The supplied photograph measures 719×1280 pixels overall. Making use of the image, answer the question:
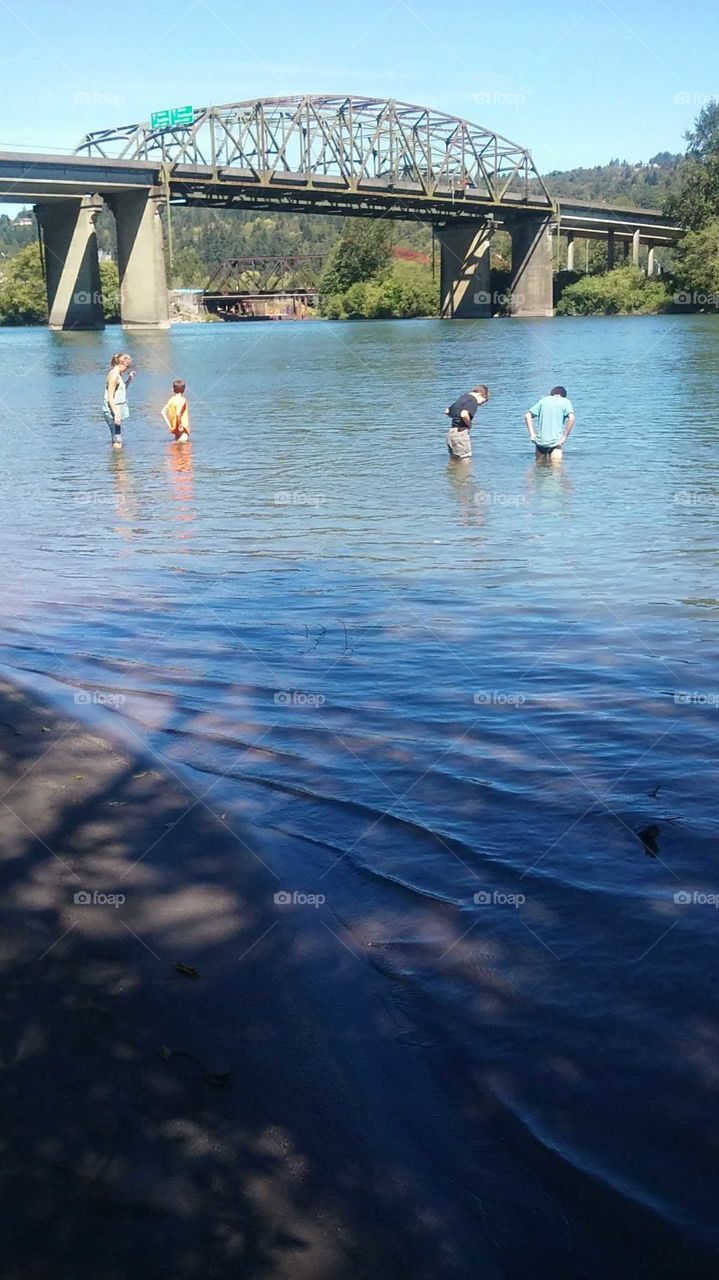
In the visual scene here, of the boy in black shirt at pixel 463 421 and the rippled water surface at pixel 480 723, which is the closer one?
the rippled water surface at pixel 480 723

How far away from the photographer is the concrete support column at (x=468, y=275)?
449 ft

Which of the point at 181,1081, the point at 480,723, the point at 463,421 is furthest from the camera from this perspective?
the point at 463,421

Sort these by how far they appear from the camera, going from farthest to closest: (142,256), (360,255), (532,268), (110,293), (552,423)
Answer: (110,293)
(360,255)
(532,268)
(142,256)
(552,423)

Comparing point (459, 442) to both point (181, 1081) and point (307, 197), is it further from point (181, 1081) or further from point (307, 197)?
point (307, 197)

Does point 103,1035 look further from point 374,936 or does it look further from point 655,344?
point 655,344

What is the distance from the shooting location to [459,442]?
22.7 m

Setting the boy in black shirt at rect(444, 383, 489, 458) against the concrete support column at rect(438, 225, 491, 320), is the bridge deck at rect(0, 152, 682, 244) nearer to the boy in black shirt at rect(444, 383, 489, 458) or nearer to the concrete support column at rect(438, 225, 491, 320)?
the concrete support column at rect(438, 225, 491, 320)

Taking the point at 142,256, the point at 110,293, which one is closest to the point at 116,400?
the point at 142,256

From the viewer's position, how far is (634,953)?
16.8 ft

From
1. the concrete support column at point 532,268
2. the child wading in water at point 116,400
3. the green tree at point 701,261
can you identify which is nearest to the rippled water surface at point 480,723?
the child wading in water at point 116,400

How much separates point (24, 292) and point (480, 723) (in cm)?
16804

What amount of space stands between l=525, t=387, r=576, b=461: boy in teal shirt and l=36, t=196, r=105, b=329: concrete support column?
317 ft

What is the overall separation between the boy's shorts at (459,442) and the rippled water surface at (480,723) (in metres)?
0.73

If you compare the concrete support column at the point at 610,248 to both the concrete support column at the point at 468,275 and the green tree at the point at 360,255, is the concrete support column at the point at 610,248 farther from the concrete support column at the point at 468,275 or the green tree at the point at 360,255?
the green tree at the point at 360,255
